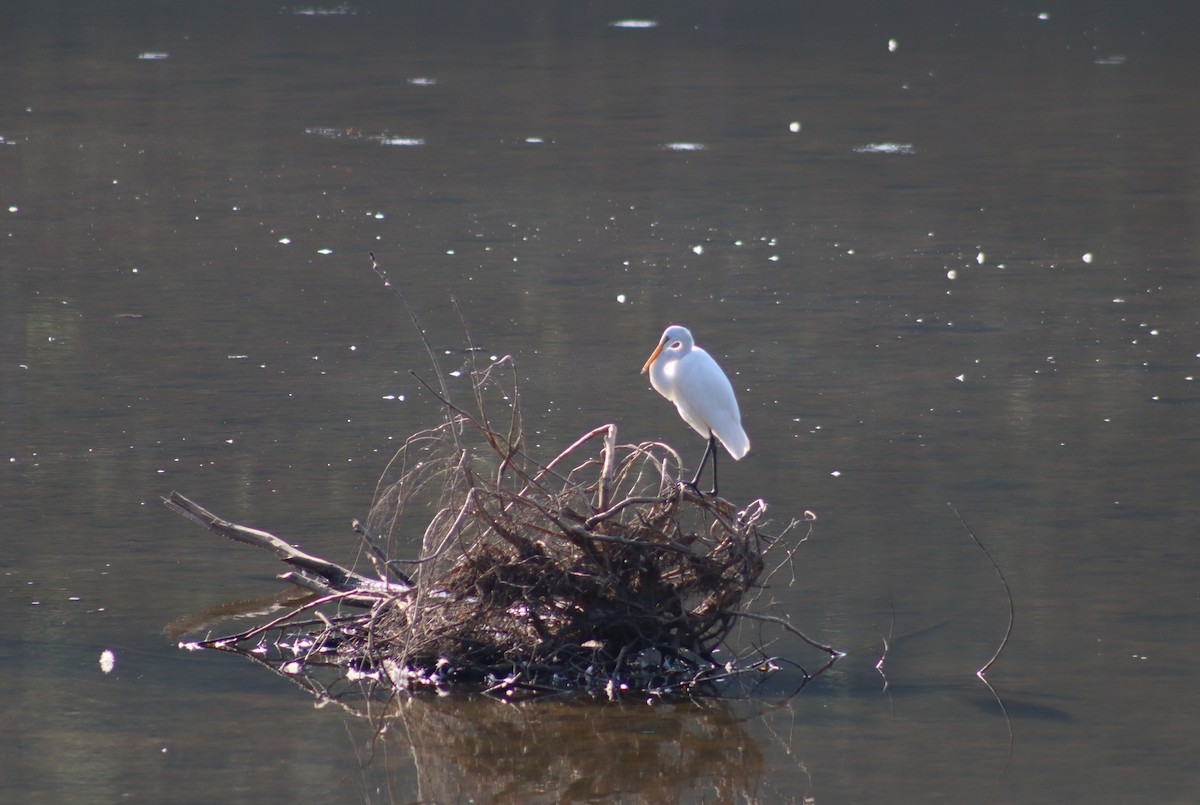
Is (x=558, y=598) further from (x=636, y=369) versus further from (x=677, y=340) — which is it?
(x=636, y=369)

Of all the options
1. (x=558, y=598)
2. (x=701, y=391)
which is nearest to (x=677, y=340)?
(x=701, y=391)

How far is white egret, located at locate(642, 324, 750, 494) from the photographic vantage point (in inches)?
285

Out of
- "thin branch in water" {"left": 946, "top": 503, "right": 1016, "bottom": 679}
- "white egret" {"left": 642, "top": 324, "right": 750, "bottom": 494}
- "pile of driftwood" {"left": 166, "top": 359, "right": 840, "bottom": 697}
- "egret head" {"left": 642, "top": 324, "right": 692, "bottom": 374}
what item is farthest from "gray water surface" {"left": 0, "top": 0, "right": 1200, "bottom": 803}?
"egret head" {"left": 642, "top": 324, "right": 692, "bottom": 374}

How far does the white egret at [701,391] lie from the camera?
7238 mm

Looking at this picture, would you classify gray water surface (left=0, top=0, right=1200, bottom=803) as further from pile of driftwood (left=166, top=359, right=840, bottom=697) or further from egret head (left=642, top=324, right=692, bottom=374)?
egret head (left=642, top=324, right=692, bottom=374)

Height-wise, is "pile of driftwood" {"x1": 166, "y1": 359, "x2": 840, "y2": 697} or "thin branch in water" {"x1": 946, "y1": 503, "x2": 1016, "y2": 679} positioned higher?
"pile of driftwood" {"x1": 166, "y1": 359, "x2": 840, "y2": 697}

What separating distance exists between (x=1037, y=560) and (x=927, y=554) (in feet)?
1.43

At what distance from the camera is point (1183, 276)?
43.0 ft

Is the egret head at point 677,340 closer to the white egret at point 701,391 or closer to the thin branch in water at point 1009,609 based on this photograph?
the white egret at point 701,391

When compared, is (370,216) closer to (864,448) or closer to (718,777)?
(864,448)

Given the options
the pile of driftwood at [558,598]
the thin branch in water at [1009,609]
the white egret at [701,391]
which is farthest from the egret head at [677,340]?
the thin branch in water at [1009,609]

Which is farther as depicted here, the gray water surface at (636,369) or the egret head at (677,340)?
the egret head at (677,340)

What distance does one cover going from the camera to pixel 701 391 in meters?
7.23

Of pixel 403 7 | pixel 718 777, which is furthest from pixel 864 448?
pixel 403 7
